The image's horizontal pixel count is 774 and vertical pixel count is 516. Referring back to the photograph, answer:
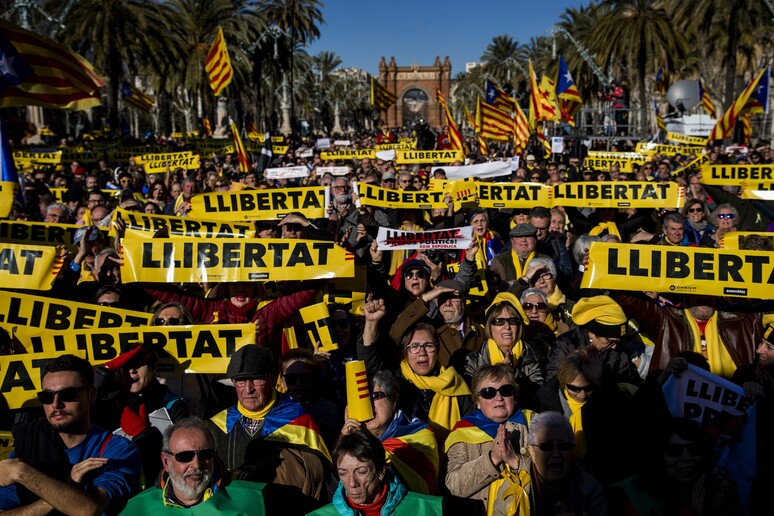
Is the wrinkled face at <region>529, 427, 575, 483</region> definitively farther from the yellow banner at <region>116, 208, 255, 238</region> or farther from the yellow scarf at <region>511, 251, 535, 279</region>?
the yellow banner at <region>116, 208, 255, 238</region>

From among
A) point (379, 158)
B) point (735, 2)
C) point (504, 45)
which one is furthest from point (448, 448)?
point (504, 45)

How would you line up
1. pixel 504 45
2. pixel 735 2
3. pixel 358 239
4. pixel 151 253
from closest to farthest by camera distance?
pixel 151 253 < pixel 358 239 < pixel 735 2 < pixel 504 45

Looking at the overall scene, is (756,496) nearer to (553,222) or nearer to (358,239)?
(358,239)

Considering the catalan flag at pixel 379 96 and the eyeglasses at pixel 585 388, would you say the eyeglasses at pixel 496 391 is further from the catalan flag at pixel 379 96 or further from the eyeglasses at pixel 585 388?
the catalan flag at pixel 379 96

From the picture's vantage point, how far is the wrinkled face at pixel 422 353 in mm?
4379

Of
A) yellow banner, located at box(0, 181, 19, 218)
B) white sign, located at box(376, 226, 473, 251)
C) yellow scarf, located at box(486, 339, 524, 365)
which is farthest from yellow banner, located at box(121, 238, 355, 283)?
yellow banner, located at box(0, 181, 19, 218)

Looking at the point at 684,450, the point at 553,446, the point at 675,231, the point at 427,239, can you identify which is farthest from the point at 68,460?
the point at 675,231

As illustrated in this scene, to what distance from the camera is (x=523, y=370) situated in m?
4.68

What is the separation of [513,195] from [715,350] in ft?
15.2

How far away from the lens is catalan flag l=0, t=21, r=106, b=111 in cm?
831

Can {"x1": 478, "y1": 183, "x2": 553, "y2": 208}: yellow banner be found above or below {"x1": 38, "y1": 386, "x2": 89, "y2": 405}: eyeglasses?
above

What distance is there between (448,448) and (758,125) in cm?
4402

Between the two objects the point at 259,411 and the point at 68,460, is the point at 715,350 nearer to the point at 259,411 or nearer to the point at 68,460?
the point at 259,411

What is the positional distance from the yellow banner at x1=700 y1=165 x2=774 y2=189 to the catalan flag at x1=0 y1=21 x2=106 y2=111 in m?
8.31
